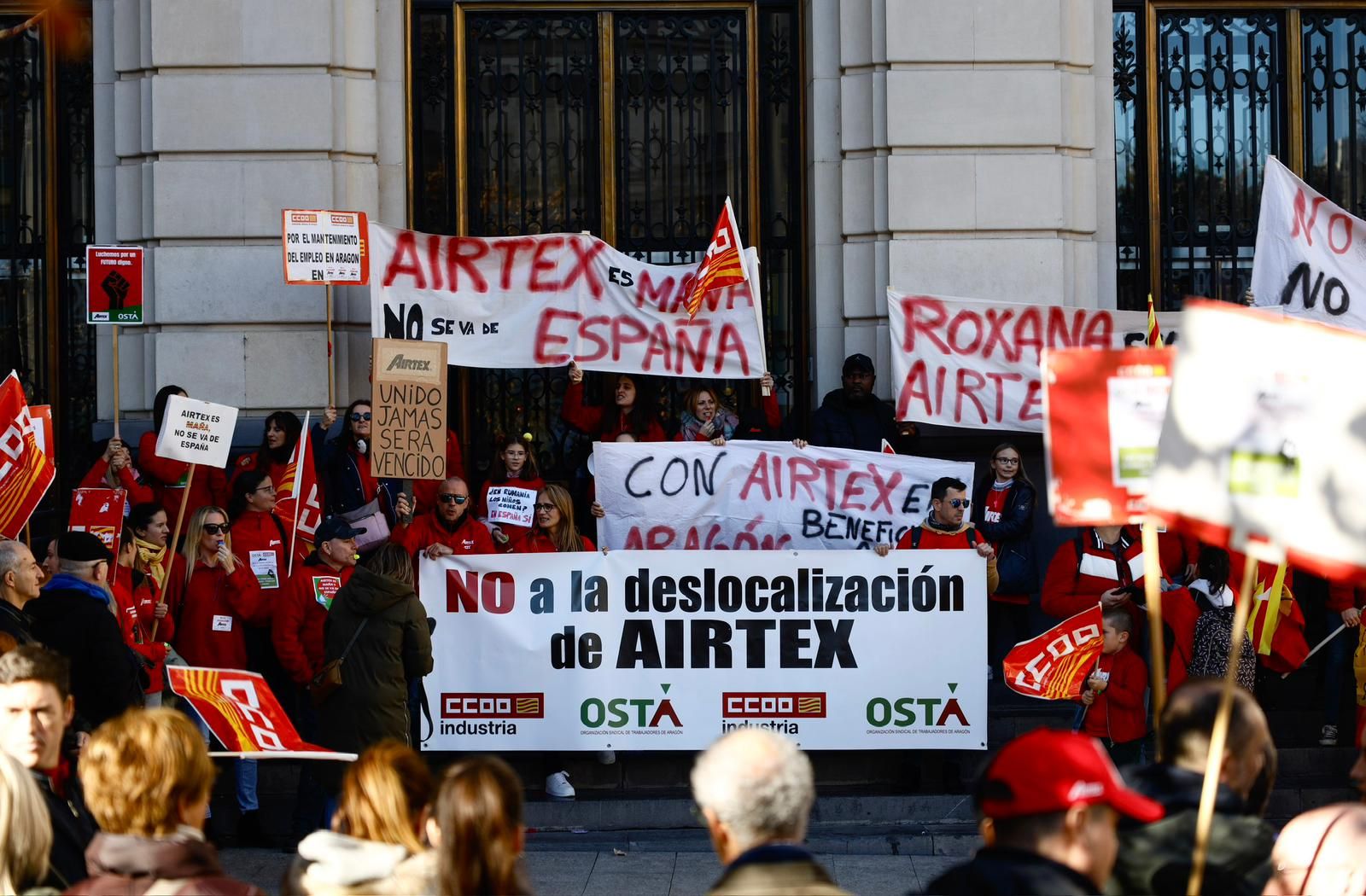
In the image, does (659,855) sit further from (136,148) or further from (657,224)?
(136,148)

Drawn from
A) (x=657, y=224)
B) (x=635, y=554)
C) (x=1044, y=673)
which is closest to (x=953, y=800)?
(x=1044, y=673)

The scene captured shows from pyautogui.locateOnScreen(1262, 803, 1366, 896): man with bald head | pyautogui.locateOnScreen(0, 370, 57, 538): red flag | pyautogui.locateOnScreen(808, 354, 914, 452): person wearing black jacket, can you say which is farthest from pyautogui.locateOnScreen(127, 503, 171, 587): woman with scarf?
pyautogui.locateOnScreen(1262, 803, 1366, 896): man with bald head

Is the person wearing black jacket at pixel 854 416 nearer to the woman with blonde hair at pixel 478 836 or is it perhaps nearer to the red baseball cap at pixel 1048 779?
the woman with blonde hair at pixel 478 836

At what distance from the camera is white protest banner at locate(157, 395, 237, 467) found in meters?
10.5

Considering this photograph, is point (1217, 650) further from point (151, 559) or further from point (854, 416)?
point (151, 559)

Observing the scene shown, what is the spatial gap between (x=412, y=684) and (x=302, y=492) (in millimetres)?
1370

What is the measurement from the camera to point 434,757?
1057 centimetres

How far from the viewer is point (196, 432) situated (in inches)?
416

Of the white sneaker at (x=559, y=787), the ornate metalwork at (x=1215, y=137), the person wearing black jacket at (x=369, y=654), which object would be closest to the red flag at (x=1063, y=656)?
the white sneaker at (x=559, y=787)

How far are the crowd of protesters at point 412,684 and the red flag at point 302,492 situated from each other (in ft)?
0.25

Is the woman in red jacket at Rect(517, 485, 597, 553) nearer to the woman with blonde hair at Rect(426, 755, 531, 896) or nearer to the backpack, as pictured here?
the backpack

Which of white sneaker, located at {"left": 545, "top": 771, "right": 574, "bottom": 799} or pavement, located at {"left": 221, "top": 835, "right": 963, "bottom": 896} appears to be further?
white sneaker, located at {"left": 545, "top": 771, "right": 574, "bottom": 799}

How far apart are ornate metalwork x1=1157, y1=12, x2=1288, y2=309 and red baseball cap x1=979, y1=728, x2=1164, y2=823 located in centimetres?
1002

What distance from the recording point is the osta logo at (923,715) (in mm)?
10336
